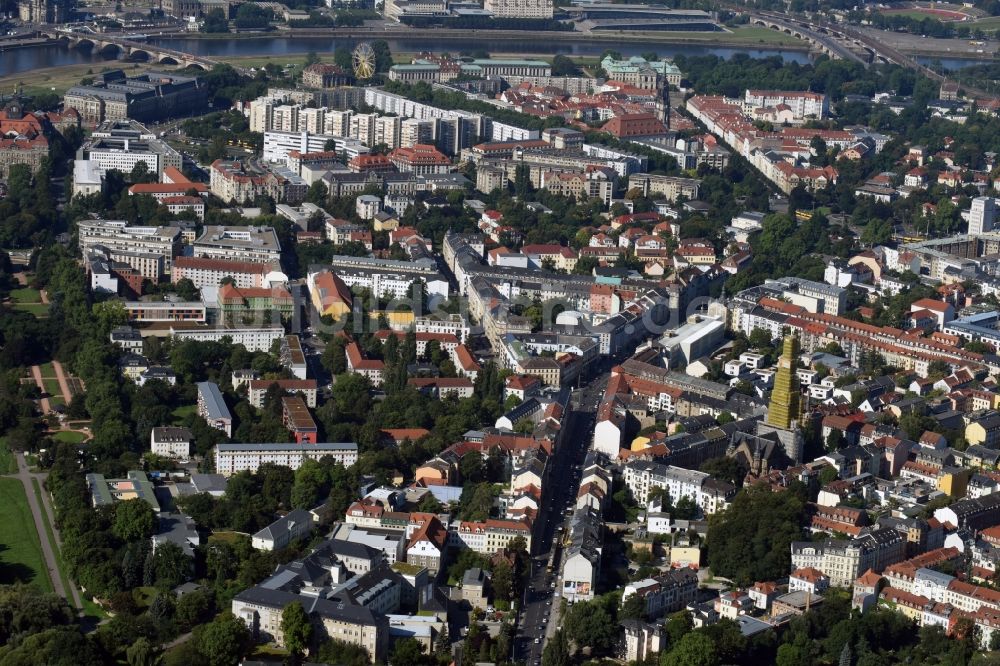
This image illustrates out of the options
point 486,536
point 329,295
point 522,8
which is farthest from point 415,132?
point 486,536

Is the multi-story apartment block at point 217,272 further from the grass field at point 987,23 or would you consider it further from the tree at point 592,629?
the grass field at point 987,23

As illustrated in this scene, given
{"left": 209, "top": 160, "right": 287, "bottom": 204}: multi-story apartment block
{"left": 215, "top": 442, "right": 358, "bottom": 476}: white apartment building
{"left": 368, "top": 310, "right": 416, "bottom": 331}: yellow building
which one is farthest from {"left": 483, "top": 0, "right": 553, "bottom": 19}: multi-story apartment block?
{"left": 215, "top": 442, "right": 358, "bottom": 476}: white apartment building

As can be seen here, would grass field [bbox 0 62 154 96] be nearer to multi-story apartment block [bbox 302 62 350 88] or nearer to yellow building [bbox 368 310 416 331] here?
multi-story apartment block [bbox 302 62 350 88]

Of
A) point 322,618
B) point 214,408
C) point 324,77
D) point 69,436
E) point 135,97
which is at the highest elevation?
point 324,77

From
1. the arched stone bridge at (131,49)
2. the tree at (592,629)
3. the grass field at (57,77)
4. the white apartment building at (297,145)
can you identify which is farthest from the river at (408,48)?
the tree at (592,629)

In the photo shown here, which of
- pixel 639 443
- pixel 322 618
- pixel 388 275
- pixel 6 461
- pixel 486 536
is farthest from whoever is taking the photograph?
pixel 388 275

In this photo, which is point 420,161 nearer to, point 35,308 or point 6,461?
point 35,308

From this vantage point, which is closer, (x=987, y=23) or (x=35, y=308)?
(x=35, y=308)
